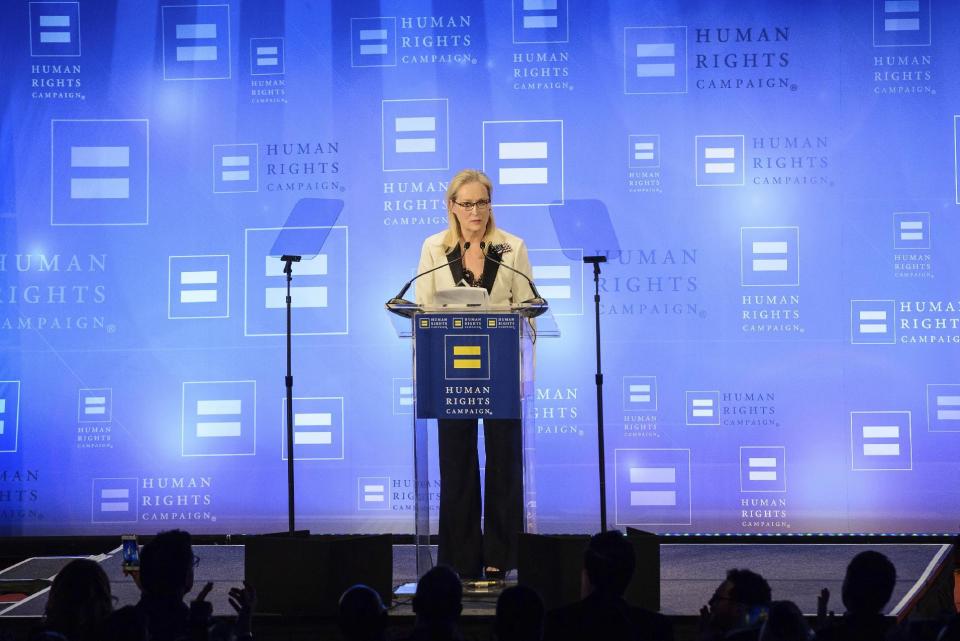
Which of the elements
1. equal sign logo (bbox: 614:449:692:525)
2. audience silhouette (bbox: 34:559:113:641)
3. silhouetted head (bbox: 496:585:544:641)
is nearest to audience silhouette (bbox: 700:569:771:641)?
silhouetted head (bbox: 496:585:544:641)

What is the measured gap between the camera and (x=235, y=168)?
6887mm

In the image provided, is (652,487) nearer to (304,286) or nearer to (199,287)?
(304,286)

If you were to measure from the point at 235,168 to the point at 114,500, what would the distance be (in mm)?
2068

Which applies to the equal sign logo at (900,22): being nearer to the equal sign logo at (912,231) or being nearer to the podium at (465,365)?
the equal sign logo at (912,231)

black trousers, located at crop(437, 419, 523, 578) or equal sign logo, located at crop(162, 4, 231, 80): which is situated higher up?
equal sign logo, located at crop(162, 4, 231, 80)

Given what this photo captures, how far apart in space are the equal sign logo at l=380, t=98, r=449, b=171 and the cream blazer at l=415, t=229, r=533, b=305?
6.34ft

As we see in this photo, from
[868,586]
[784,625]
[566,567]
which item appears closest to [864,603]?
[868,586]

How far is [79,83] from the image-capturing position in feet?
22.8

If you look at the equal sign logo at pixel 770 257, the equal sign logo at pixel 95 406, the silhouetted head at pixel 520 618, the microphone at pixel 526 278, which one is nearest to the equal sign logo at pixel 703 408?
the equal sign logo at pixel 770 257

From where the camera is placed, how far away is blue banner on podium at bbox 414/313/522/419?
443cm

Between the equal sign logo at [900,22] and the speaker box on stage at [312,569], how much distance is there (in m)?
4.19

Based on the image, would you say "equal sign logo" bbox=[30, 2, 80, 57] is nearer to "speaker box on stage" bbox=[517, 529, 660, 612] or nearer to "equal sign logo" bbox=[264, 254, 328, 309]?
"equal sign logo" bbox=[264, 254, 328, 309]

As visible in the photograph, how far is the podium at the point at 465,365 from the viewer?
174 inches

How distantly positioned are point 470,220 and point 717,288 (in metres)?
2.28
